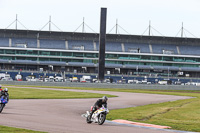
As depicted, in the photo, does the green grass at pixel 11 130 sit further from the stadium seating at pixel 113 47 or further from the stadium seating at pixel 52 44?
the stadium seating at pixel 113 47

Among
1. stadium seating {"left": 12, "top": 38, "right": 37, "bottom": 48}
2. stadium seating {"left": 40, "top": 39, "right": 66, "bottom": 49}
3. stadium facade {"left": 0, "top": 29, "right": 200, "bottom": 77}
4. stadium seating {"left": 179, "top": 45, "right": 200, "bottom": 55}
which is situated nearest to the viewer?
stadium facade {"left": 0, "top": 29, "right": 200, "bottom": 77}

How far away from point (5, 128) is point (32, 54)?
11580 centimetres

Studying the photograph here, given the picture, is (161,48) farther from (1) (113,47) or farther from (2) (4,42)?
(2) (4,42)

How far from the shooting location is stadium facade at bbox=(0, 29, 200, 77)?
13362 cm

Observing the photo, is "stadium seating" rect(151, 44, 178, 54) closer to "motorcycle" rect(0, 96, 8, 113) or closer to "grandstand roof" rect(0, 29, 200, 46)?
"grandstand roof" rect(0, 29, 200, 46)

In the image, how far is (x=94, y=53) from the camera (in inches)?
5315

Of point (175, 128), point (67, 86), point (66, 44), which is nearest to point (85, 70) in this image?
point (66, 44)

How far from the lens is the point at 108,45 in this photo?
141000 mm

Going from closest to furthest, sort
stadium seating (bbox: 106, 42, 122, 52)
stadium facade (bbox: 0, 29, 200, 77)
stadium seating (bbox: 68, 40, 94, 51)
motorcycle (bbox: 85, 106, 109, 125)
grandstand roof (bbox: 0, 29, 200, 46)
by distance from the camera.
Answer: motorcycle (bbox: 85, 106, 109, 125) < stadium facade (bbox: 0, 29, 200, 77) < stadium seating (bbox: 68, 40, 94, 51) < stadium seating (bbox: 106, 42, 122, 52) < grandstand roof (bbox: 0, 29, 200, 46)

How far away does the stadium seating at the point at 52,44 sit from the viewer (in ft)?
450

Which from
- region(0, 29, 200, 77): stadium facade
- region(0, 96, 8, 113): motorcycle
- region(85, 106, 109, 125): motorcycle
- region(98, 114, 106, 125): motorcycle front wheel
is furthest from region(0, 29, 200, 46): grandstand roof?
region(98, 114, 106, 125): motorcycle front wheel

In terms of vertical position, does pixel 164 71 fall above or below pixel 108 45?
below

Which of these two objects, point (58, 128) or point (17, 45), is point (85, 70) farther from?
point (58, 128)

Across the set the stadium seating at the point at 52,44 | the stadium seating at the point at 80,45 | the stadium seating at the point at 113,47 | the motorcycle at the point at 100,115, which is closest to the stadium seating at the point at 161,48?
the stadium seating at the point at 113,47
